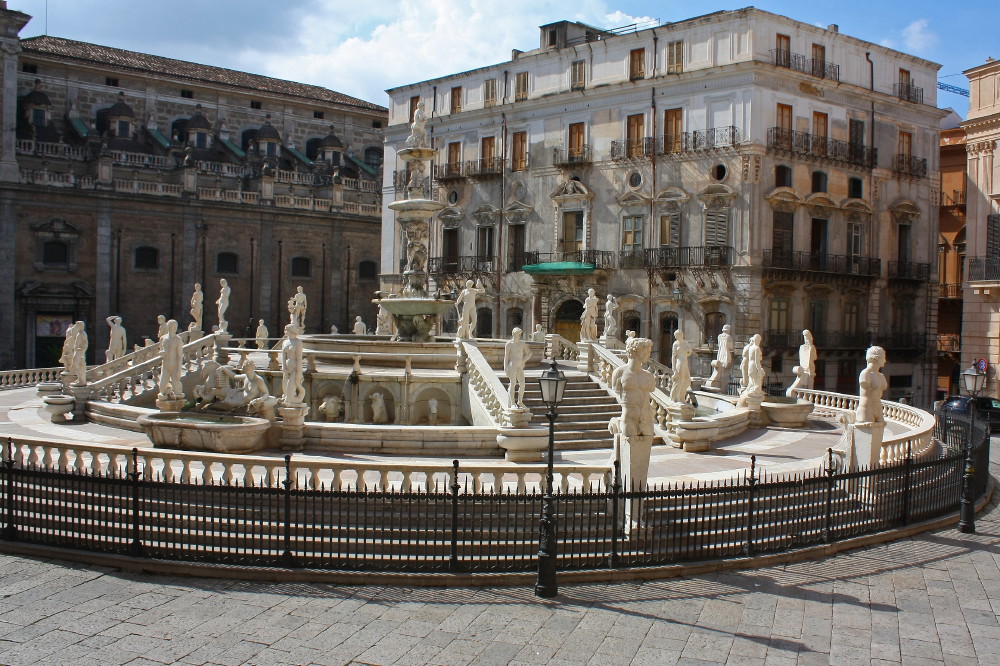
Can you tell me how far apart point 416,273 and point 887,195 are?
928 inches

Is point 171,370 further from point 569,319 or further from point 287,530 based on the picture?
point 569,319

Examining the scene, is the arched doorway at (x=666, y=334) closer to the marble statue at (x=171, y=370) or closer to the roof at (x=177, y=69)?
the marble statue at (x=171, y=370)

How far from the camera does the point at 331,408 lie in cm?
1867

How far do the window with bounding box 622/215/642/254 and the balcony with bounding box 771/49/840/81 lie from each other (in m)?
7.97

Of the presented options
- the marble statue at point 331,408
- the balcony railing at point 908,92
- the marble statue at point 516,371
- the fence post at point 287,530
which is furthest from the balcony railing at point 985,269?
the fence post at point 287,530

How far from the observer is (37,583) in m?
9.80

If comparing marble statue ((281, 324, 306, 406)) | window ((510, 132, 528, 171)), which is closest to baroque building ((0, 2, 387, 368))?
window ((510, 132, 528, 171))

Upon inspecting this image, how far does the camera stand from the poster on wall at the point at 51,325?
1582 inches

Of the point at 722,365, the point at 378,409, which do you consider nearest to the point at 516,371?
the point at 378,409

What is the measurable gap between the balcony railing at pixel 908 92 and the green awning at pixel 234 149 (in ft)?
108

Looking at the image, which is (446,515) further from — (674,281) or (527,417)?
(674,281)

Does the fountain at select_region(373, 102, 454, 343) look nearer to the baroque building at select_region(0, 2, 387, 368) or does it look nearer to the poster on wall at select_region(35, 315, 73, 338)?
the baroque building at select_region(0, 2, 387, 368)

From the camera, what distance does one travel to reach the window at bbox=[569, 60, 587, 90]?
37.0m

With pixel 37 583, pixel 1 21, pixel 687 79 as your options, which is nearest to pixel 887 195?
pixel 687 79
